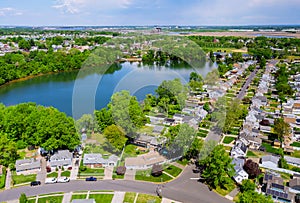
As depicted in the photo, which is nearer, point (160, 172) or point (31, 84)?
point (160, 172)

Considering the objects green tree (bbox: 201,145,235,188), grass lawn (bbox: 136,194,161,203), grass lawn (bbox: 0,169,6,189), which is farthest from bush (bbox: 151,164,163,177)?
grass lawn (bbox: 0,169,6,189)

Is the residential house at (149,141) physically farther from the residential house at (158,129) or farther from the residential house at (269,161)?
the residential house at (269,161)

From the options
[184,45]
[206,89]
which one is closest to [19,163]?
[206,89]

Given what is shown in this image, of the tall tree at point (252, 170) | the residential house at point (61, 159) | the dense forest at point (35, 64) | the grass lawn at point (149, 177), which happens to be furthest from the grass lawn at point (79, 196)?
the dense forest at point (35, 64)

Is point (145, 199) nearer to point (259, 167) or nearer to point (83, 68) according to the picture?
point (259, 167)

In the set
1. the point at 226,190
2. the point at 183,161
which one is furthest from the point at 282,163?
the point at 183,161

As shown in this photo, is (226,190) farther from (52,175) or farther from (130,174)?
(52,175)
